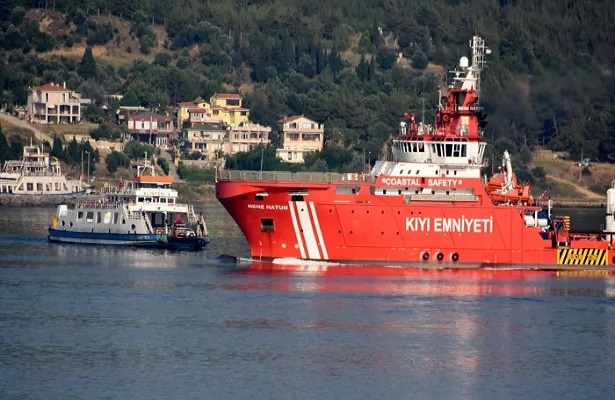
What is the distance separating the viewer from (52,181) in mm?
153500

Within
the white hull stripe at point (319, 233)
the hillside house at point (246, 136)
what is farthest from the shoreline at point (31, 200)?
the white hull stripe at point (319, 233)

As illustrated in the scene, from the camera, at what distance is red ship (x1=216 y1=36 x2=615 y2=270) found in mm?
76688

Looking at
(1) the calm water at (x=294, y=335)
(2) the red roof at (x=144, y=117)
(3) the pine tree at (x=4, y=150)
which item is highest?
(2) the red roof at (x=144, y=117)

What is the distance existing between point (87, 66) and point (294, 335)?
131196 millimetres

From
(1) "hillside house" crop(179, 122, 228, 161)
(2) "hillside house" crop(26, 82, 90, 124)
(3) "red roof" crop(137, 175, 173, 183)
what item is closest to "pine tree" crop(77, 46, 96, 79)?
(2) "hillside house" crop(26, 82, 90, 124)

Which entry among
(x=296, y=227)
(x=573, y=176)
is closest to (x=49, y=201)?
(x=573, y=176)

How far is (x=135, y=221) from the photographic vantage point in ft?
306

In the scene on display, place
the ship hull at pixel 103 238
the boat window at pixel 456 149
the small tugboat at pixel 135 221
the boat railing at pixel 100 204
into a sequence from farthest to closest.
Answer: the boat railing at pixel 100 204 → the ship hull at pixel 103 238 → the small tugboat at pixel 135 221 → the boat window at pixel 456 149

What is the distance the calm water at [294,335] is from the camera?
5172cm

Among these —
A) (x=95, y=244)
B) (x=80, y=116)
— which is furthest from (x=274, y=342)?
(x=80, y=116)

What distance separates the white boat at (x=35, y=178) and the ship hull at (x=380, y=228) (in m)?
77.2

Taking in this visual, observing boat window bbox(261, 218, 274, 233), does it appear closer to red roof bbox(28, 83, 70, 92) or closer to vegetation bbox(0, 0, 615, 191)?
vegetation bbox(0, 0, 615, 191)

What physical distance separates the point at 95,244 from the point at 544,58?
85.0 metres

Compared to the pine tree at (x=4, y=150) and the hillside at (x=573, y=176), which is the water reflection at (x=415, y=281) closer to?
the hillside at (x=573, y=176)
